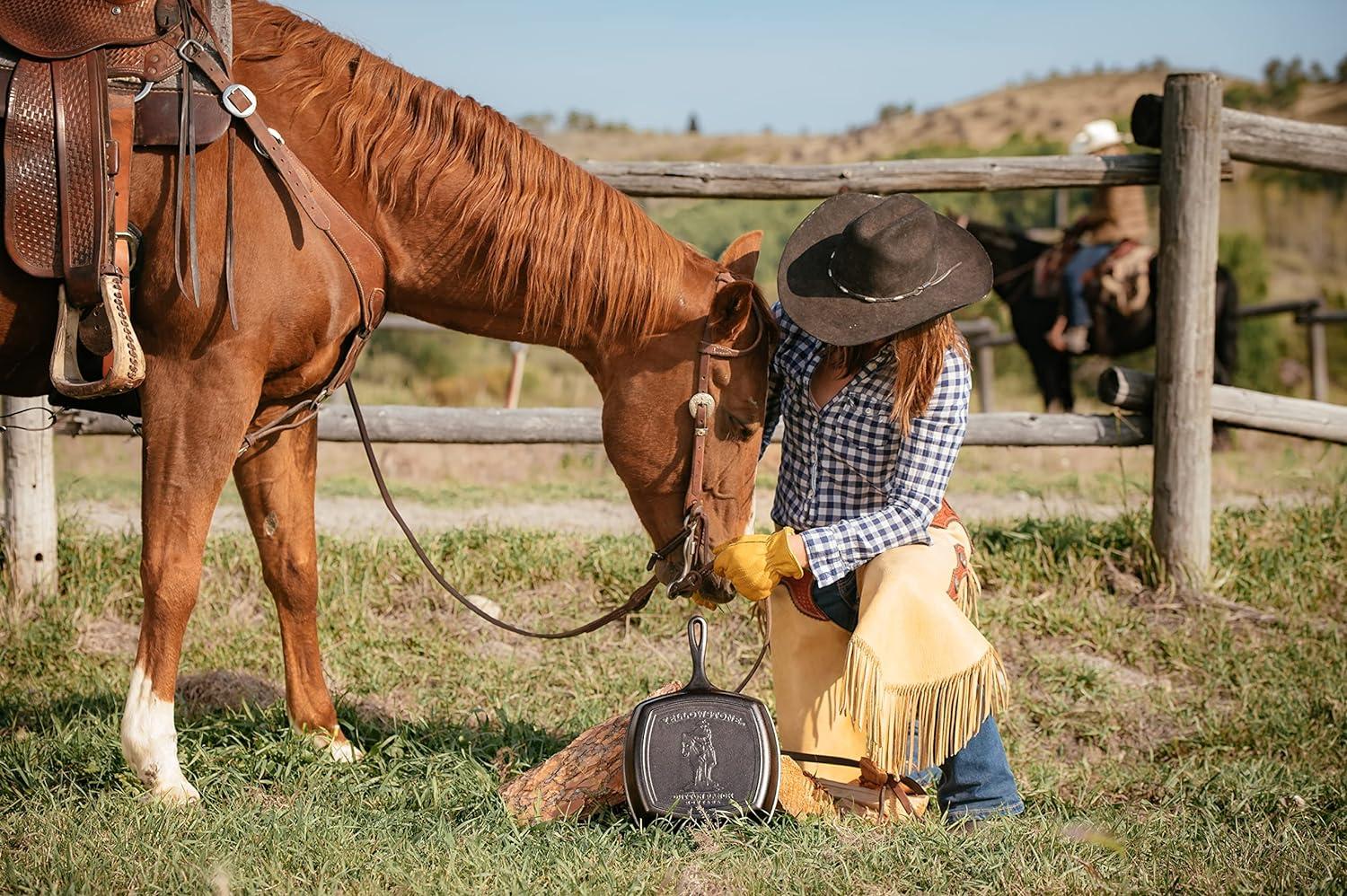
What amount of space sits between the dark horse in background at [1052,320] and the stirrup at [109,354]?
24.3 ft

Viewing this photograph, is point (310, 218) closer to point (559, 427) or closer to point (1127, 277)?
point (559, 427)

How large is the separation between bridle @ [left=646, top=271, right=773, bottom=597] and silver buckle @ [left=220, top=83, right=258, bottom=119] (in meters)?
1.23

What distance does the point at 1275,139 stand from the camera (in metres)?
4.61

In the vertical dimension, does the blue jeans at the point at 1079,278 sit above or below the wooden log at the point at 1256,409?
above

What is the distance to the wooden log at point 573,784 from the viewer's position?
112 inches

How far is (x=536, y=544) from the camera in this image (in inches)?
189

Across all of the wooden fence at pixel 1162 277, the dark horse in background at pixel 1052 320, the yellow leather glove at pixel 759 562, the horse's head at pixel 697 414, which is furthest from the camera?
the dark horse in background at pixel 1052 320

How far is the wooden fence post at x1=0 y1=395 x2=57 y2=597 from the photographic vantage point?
4.31 m

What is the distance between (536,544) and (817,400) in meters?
2.13

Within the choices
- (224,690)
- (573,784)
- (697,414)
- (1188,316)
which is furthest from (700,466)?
(1188,316)

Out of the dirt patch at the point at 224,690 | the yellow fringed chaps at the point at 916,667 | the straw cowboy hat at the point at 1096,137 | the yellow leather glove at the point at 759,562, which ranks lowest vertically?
the dirt patch at the point at 224,690

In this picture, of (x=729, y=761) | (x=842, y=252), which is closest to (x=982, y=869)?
(x=729, y=761)

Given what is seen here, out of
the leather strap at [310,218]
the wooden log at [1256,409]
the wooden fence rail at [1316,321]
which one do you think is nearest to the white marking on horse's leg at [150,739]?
the leather strap at [310,218]

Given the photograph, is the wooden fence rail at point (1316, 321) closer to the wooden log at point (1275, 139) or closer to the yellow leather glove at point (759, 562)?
the wooden log at point (1275, 139)
